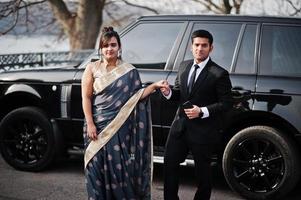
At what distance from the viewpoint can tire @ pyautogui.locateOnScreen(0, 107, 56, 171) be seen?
494 centimetres

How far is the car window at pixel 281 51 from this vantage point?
4164mm

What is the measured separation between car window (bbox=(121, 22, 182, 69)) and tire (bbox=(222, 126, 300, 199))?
1072 millimetres

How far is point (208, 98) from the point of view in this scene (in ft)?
11.1

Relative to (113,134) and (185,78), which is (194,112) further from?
(113,134)

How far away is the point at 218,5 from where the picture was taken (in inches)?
784

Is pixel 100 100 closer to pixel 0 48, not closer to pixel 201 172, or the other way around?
pixel 201 172

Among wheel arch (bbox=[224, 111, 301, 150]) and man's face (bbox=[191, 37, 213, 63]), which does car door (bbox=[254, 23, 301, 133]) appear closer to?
wheel arch (bbox=[224, 111, 301, 150])

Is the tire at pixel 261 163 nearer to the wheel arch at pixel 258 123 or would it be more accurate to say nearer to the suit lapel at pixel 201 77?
the wheel arch at pixel 258 123

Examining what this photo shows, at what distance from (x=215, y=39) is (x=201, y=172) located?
147cm

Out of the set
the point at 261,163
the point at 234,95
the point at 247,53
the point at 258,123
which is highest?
the point at 247,53

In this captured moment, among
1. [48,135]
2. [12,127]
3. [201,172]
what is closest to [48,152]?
[48,135]

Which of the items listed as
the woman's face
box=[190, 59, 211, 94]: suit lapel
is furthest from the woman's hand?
box=[190, 59, 211, 94]: suit lapel

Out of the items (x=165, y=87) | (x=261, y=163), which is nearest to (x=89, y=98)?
(x=165, y=87)

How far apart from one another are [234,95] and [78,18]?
1337cm
